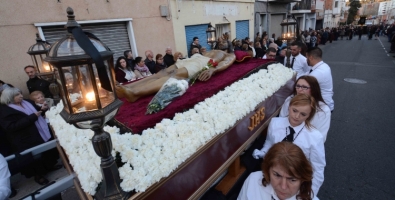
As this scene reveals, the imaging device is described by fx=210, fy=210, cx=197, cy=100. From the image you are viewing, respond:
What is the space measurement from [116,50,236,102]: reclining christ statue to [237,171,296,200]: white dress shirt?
5.44ft

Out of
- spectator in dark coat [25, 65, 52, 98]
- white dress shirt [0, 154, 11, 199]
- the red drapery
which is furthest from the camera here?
spectator in dark coat [25, 65, 52, 98]

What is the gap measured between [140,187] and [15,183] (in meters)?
3.91

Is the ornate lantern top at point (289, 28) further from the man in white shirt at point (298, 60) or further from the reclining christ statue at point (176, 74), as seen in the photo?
the reclining christ statue at point (176, 74)

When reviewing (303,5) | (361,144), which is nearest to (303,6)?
(303,5)

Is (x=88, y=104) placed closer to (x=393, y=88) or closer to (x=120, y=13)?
(x=120, y=13)

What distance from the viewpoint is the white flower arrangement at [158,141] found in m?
1.53

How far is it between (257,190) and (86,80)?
60.4 inches

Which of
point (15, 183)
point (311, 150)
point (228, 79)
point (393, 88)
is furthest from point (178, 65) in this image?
point (393, 88)

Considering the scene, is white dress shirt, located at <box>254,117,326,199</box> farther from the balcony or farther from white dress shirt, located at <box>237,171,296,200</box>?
the balcony

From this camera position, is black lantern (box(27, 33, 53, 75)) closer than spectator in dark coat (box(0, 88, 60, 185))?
Yes

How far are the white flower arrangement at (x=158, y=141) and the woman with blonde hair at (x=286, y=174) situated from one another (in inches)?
26.5

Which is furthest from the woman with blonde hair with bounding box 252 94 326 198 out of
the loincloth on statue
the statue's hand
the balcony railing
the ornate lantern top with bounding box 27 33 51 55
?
the balcony railing

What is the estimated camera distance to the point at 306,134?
2172mm

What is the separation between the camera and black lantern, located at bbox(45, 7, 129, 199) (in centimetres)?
110
